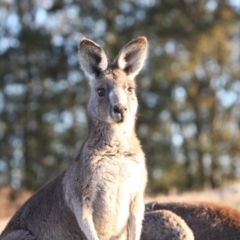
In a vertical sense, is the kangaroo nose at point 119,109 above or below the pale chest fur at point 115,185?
above

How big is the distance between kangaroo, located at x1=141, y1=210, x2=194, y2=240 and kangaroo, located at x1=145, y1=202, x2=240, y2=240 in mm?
226

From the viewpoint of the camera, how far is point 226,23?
88.7 ft

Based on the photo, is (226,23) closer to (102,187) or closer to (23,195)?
(23,195)

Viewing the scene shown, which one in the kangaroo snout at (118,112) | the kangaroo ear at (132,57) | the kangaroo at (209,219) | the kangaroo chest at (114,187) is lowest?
the kangaroo at (209,219)

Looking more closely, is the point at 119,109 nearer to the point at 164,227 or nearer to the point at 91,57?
the point at 91,57

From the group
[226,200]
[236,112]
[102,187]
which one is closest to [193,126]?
[236,112]

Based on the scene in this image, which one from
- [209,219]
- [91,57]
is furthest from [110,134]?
[209,219]

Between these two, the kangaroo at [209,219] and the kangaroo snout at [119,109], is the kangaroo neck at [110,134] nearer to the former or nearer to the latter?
the kangaroo snout at [119,109]

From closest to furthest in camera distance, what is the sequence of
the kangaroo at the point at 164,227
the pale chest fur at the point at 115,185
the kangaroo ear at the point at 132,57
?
the pale chest fur at the point at 115,185
the kangaroo ear at the point at 132,57
the kangaroo at the point at 164,227

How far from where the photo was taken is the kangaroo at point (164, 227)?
7634 mm

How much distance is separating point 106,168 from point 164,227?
143 centimetres

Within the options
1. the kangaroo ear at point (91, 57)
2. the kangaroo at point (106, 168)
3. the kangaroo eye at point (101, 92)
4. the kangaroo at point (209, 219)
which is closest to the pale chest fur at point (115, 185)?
the kangaroo at point (106, 168)

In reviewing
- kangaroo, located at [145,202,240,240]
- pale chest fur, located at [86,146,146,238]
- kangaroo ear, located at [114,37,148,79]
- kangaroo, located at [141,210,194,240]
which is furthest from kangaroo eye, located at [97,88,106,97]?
kangaroo, located at [145,202,240,240]

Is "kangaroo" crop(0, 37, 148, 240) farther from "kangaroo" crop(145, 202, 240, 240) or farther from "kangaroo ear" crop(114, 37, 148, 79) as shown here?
"kangaroo" crop(145, 202, 240, 240)
